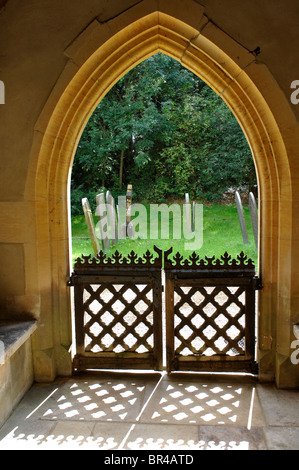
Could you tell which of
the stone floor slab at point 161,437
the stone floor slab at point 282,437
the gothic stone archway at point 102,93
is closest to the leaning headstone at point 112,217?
the gothic stone archway at point 102,93

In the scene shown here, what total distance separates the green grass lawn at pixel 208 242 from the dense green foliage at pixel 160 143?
1.76m

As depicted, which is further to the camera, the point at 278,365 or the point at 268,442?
the point at 278,365

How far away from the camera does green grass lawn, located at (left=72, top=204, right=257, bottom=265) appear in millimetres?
7516

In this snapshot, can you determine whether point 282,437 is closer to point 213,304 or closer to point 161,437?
point 161,437

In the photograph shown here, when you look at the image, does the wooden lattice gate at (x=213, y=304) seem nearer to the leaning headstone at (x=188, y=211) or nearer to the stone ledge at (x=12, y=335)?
the stone ledge at (x=12, y=335)

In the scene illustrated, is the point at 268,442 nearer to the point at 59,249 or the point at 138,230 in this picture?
the point at 59,249

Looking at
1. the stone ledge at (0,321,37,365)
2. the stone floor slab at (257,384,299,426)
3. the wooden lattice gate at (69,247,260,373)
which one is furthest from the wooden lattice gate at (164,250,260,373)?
the stone ledge at (0,321,37,365)

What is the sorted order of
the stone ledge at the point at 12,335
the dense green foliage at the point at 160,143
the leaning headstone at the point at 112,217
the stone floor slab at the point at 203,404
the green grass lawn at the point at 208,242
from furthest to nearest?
the dense green foliage at the point at 160,143
the green grass lawn at the point at 208,242
the leaning headstone at the point at 112,217
the stone floor slab at the point at 203,404
the stone ledge at the point at 12,335

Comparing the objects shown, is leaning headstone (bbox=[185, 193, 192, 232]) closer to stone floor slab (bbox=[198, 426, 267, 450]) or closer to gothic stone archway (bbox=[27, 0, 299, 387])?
gothic stone archway (bbox=[27, 0, 299, 387])

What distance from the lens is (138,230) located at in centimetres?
976

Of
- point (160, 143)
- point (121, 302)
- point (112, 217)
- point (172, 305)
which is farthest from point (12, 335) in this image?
point (160, 143)

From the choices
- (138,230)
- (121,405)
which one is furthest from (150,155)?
(121,405)

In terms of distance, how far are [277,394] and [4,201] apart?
8.42 feet

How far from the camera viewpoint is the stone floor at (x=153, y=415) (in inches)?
94.6
